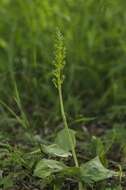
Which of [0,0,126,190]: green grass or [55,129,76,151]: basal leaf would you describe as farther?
[0,0,126,190]: green grass

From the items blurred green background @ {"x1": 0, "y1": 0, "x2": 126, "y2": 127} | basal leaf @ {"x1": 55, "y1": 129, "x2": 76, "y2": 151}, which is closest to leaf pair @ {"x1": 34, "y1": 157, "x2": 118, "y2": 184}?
basal leaf @ {"x1": 55, "y1": 129, "x2": 76, "y2": 151}

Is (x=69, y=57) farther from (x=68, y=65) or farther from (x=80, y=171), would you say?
(x=80, y=171)

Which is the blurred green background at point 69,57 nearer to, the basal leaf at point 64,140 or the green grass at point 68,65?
the green grass at point 68,65

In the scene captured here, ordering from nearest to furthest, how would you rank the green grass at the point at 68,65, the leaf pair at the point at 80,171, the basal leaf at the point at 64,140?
the leaf pair at the point at 80,171 < the basal leaf at the point at 64,140 < the green grass at the point at 68,65

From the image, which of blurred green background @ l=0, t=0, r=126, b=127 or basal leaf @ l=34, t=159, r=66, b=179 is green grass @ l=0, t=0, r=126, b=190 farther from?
basal leaf @ l=34, t=159, r=66, b=179

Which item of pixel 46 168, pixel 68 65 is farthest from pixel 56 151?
pixel 68 65

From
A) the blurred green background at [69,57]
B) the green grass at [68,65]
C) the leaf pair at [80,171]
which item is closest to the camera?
the leaf pair at [80,171]

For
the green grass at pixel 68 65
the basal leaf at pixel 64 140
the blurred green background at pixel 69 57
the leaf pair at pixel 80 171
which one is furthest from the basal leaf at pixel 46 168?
the blurred green background at pixel 69 57

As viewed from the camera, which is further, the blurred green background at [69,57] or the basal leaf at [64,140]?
the blurred green background at [69,57]

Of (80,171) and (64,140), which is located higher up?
(64,140)
